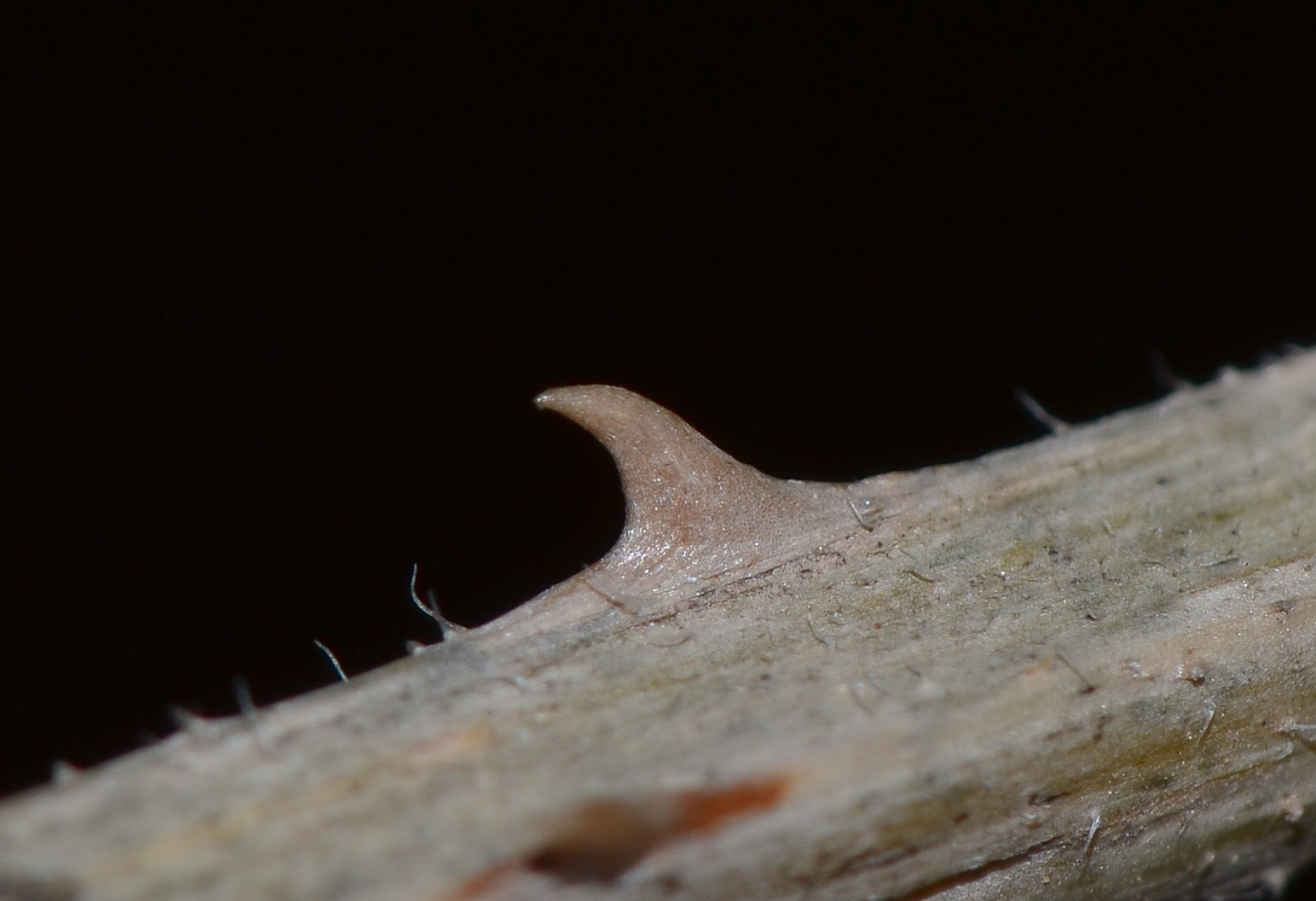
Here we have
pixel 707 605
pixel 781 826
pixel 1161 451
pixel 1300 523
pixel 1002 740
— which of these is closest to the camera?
pixel 781 826

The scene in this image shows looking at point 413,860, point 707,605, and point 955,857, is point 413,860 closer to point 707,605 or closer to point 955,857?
point 707,605

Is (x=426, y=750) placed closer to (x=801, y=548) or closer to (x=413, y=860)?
(x=413, y=860)

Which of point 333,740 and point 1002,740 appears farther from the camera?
point 1002,740

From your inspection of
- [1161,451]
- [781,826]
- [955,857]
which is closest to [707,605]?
[781,826]

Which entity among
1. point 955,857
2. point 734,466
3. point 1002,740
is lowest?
point 955,857

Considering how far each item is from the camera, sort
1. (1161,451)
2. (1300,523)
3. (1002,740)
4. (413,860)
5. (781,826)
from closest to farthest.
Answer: (413,860), (781,826), (1002,740), (1300,523), (1161,451)

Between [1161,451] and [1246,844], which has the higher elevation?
[1161,451]
